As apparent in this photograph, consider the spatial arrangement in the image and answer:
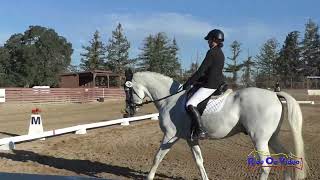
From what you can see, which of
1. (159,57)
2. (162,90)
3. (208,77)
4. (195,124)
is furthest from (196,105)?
(159,57)

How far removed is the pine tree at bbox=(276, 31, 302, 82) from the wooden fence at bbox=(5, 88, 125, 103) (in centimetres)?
4869

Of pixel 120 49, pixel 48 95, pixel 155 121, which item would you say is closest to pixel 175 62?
pixel 120 49

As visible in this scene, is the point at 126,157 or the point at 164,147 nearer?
the point at 164,147

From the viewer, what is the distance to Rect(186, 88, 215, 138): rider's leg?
25.5 feet

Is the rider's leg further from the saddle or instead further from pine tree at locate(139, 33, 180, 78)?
pine tree at locate(139, 33, 180, 78)

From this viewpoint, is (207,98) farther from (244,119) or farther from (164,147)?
(164,147)

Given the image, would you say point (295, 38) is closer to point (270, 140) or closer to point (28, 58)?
point (28, 58)

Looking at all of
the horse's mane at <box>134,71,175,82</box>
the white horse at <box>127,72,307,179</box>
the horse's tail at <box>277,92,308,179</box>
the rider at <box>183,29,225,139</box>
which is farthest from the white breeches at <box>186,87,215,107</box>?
the horse's tail at <box>277,92,308,179</box>

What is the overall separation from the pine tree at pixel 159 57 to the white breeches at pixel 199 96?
72.9 meters

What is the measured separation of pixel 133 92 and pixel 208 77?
1698 millimetres

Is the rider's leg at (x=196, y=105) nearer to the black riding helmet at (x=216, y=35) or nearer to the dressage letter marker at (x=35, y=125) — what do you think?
the black riding helmet at (x=216, y=35)

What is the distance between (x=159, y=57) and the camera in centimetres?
8244

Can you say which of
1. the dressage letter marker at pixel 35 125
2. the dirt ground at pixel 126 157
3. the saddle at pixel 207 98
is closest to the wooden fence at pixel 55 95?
the dirt ground at pixel 126 157

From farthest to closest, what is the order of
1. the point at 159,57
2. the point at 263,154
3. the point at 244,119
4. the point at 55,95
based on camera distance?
the point at 159,57
the point at 55,95
the point at 244,119
the point at 263,154
